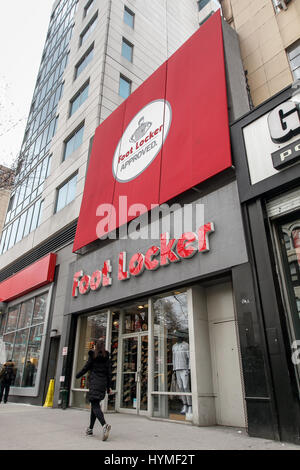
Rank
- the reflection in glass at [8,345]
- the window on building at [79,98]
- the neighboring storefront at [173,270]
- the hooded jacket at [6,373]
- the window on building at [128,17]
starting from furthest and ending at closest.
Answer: the window on building at [128,17] < the window on building at [79,98] < the reflection in glass at [8,345] < the hooded jacket at [6,373] < the neighboring storefront at [173,270]

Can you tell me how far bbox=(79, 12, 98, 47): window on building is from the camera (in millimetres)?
21580

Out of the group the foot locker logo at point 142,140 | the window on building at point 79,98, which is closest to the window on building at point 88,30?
the window on building at point 79,98

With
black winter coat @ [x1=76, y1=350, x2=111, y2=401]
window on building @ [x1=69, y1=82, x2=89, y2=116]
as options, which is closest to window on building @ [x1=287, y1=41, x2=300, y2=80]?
black winter coat @ [x1=76, y1=350, x2=111, y2=401]

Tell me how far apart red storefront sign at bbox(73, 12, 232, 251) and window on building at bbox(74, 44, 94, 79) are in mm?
8660

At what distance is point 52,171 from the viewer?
19766 millimetres

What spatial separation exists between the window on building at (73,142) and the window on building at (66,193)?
217 centimetres

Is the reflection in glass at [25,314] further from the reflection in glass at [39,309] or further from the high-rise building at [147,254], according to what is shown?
the reflection in glass at [39,309]

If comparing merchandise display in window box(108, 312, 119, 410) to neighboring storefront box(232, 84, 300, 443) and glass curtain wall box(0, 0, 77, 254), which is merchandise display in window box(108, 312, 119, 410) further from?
glass curtain wall box(0, 0, 77, 254)

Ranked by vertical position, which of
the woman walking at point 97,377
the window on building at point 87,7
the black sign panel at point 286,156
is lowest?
the woman walking at point 97,377

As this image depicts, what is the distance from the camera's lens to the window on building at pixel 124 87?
18298mm

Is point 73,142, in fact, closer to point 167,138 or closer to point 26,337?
point 167,138
